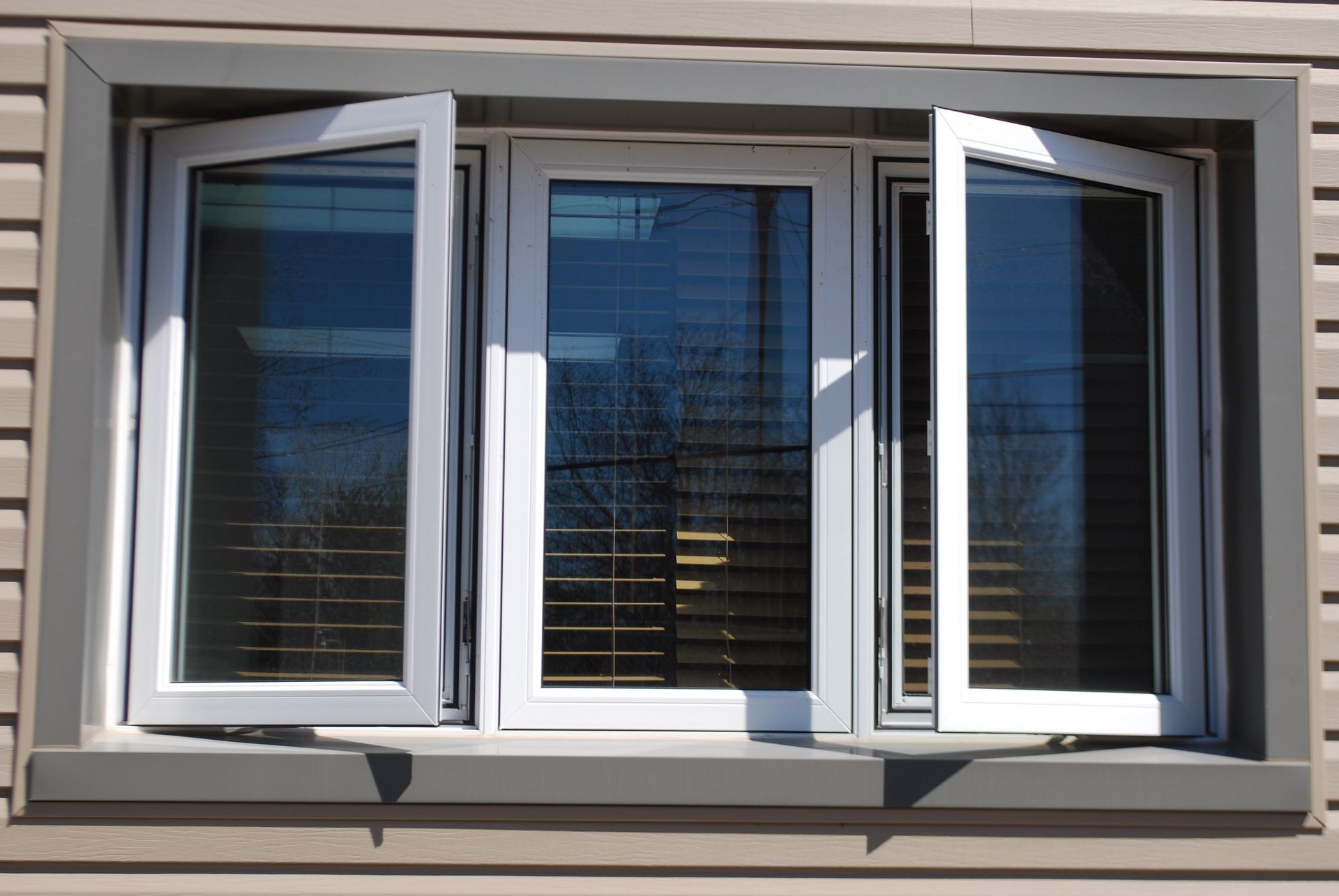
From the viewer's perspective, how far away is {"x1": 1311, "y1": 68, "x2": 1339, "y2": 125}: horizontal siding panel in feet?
7.54

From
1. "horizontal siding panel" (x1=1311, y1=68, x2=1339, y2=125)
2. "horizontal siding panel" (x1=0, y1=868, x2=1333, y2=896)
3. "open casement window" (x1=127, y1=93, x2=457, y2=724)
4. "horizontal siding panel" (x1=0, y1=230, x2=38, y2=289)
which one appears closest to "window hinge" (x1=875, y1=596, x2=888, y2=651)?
"horizontal siding panel" (x1=0, y1=868, x2=1333, y2=896)

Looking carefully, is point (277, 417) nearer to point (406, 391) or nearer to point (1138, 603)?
point (406, 391)

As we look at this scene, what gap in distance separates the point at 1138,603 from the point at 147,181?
231 cm

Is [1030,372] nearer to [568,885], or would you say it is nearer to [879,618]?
[879,618]

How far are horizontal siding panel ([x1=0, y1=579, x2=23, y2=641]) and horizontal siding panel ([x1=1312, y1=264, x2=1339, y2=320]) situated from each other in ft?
8.98

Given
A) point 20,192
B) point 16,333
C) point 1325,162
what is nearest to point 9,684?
point 16,333

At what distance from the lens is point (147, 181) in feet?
7.47

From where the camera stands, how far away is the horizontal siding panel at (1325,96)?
230 centimetres

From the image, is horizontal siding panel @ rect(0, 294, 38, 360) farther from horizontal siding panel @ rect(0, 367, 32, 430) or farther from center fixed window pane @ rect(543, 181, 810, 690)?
center fixed window pane @ rect(543, 181, 810, 690)

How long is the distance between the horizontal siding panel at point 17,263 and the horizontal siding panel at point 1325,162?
2691 millimetres

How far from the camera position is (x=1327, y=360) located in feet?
7.32

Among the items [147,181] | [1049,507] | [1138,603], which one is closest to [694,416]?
[1049,507]

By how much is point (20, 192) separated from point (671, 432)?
1432mm

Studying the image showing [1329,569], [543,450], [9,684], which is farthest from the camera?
[543,450]
